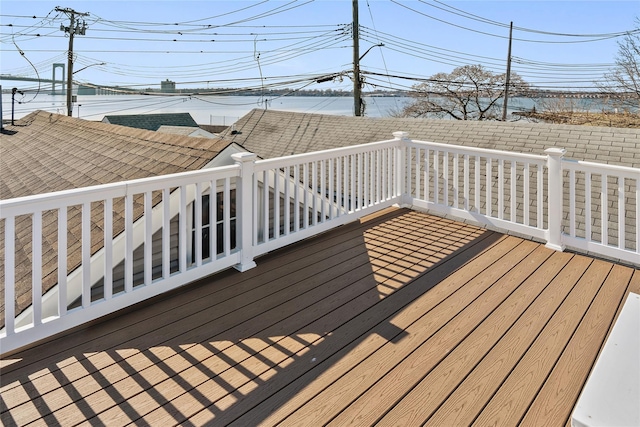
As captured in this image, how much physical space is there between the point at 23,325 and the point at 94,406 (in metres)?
0.94

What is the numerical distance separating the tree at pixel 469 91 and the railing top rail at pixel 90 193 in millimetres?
20332

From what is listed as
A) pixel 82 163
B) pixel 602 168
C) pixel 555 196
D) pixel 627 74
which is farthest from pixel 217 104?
pixel 602 168

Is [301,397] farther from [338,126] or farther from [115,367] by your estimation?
[338,126]

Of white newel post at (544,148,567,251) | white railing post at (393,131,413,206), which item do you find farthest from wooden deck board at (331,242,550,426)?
white railing post at (393,131,413,206)

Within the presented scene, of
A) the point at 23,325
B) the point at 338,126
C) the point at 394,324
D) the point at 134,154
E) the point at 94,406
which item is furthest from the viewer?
the point at 338,126

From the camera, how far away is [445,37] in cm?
2242

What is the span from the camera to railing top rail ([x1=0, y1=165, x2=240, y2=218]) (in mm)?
2039

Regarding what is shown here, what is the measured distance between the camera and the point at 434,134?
319 inches

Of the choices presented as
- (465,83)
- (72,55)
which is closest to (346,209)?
(465,83)

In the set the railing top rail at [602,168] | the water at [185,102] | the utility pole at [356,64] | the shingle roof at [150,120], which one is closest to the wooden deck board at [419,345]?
the railing top rail at [602,168]

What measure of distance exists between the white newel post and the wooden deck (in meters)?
0.33

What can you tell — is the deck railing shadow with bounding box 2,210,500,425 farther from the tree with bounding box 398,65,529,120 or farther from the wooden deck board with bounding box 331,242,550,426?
the tree with bounding box 398,65,529,120

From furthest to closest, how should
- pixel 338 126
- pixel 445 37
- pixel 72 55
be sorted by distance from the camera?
pixel 445 37, pixel 72 55, pixel 338 126

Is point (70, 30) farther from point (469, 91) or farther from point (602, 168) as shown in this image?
point (602, 168)
